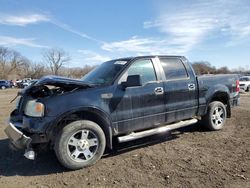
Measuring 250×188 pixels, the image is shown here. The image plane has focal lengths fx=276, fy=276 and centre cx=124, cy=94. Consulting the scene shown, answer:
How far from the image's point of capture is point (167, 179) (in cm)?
416

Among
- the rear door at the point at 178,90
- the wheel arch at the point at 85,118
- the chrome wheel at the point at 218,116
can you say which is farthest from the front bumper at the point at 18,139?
the chrome wheel at the point at 218,116

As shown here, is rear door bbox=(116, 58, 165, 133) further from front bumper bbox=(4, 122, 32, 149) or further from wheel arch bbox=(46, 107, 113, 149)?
front bumper bbox=(4, 122, 32, 149)

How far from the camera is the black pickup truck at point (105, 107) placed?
4520 mm

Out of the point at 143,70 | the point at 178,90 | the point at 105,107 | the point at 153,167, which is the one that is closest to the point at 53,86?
the point at 105,107

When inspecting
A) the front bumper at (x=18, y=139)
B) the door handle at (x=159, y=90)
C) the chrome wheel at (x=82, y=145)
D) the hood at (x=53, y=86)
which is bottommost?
the chrome wheel at (x=82, y=145)

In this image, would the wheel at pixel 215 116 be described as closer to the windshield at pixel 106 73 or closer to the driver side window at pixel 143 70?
the driver side window at pixel 143 70

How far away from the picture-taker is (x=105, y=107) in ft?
16.2

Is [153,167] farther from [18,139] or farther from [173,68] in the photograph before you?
[173,68]

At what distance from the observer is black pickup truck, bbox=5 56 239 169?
4.52m

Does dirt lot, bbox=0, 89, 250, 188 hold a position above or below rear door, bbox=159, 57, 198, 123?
below

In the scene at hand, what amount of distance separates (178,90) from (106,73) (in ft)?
5.31

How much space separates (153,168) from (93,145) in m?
1.11

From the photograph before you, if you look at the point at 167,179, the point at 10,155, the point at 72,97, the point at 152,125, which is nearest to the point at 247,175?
the point at 167,179

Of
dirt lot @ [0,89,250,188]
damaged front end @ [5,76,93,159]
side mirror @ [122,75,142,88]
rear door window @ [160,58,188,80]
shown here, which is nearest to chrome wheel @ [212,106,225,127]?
dirt lot @ [0,89,250,188]
